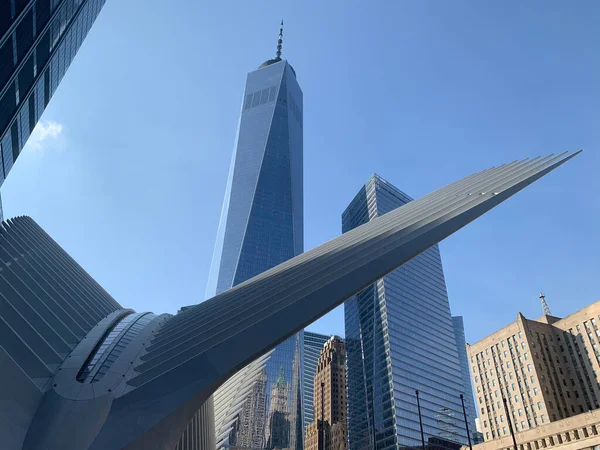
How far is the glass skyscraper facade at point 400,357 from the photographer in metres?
118

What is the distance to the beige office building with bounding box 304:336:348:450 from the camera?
12594 centimetres

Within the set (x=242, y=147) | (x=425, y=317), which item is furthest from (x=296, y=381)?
(x=242, y=147)

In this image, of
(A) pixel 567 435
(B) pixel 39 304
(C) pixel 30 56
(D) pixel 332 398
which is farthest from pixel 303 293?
(D) pixel 332 398

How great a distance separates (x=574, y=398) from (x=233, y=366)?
8011 cm

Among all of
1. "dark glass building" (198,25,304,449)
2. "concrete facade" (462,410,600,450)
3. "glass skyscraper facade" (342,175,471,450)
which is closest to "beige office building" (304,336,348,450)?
"glass skyscraper facade" (342,175,471,450)

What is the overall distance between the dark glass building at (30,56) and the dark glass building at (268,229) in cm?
8105

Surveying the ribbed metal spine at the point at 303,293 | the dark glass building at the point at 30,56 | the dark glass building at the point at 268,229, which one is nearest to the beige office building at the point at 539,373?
the dark glass building at the point at 268,229

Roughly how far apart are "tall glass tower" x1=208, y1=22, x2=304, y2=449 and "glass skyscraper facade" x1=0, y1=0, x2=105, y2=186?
7705 cm

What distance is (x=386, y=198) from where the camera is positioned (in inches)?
6137

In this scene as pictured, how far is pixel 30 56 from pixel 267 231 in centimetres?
12175

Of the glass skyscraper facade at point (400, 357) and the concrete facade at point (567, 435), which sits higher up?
the glass skyscraper facade at point (400, 357)

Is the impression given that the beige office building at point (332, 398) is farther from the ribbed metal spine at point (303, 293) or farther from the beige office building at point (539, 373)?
the ribbed metal spine at point (303, 293)

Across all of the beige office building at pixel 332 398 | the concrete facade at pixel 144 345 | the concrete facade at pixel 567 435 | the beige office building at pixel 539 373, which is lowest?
the concrete facade at pixel 144 345

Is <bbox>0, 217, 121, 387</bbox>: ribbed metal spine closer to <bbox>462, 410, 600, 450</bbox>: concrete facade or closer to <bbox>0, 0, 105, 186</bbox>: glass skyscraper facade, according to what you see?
<bbox>0, 0, 105, 186</bbox>: glass skyscraper facade
